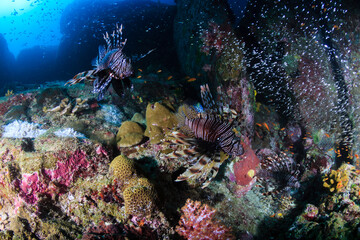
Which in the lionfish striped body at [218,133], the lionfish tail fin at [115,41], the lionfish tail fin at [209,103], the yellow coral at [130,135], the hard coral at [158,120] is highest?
the lionfish tail fin at [209,103]

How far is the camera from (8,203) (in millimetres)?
2689

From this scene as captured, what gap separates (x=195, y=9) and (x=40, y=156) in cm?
698

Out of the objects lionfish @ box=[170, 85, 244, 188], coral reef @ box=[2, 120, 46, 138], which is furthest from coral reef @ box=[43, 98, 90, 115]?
lionfish @ box=[170, 85, 244, 188]

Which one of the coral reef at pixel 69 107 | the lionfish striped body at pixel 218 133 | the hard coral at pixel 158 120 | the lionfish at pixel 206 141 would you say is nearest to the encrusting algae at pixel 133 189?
the lionfish at pixel 206 141

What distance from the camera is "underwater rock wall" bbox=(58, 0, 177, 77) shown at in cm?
1257

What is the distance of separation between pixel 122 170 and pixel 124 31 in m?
13.0

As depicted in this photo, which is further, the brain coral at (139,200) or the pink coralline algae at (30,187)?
the pink coralline algae at (30,187)

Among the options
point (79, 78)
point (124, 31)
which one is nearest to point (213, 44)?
point (79, 78)

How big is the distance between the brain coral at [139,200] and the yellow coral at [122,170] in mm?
246

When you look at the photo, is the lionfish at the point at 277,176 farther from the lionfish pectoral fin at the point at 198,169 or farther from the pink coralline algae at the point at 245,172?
the lionfish pectoral fin at the point at 198,169

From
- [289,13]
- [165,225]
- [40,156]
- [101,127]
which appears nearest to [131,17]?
[289,13]

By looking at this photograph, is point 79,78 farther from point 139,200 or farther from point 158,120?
point 158,120

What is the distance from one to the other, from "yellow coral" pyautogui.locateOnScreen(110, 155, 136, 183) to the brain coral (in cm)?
25

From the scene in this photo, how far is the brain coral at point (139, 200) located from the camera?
2488 mm
